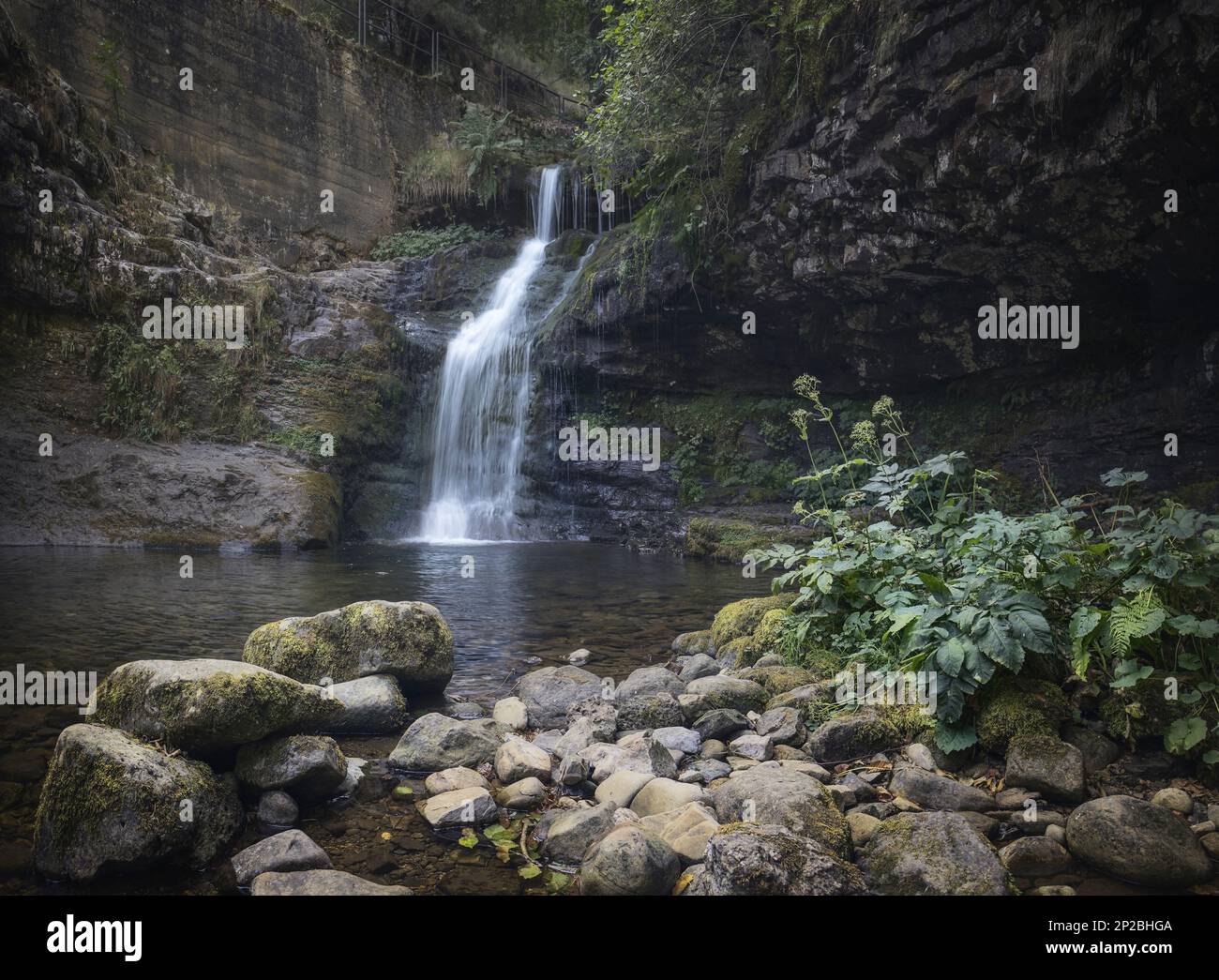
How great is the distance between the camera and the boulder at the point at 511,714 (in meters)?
4.48

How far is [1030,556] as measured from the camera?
3844 millimetres

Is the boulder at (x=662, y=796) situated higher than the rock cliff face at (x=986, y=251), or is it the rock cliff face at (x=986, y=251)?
the rock cliff face at (x=986, y=251)

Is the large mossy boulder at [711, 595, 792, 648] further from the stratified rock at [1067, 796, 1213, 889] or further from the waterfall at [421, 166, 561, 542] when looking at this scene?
the waterfall at [421, 166, 561, 542]

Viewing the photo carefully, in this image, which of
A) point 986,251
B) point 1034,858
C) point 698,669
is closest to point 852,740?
point 1034,858

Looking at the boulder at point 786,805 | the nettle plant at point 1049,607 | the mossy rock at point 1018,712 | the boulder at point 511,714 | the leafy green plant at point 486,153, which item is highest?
the leafy green plant at point 486,153

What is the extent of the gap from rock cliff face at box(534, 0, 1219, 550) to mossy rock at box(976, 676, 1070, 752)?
6491 millimetres

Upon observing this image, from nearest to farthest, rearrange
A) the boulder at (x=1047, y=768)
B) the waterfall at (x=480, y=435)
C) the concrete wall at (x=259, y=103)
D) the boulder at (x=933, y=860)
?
the boulder at (x=933, y=860)
the boulder at (x=1047, y=768)
the waterfall at (x=480, y=435)
the concrete wall at (x=259, y=103)

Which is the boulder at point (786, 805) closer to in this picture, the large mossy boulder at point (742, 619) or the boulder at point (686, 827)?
the boulder at point (686, 827)

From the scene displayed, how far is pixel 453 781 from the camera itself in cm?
351

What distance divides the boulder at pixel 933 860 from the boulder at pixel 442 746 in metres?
1.91

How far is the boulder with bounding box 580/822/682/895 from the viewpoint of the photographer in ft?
8.38

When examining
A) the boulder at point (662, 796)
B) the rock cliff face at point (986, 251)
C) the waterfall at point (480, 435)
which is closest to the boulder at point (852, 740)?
the boulder at point (662, 796)

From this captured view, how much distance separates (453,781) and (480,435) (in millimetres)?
12858

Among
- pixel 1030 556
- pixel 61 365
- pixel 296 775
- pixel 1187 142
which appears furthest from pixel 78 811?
pixel 61 365
